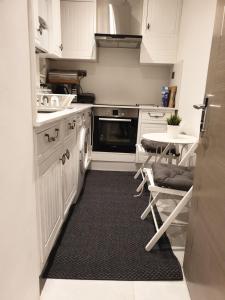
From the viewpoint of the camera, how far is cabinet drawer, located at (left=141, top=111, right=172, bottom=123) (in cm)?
298

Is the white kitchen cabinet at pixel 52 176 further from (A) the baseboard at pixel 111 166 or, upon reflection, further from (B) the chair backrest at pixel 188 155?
(A) the baseboard at pixel 111 166

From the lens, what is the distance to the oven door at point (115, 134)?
3.06m

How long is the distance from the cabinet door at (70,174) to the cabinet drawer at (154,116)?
4.13 ft

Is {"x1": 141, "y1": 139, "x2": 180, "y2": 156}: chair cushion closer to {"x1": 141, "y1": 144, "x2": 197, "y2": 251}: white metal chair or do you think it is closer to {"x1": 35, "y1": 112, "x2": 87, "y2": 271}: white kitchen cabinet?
{"x1": 141, "y1": 144, "x2": 197, "y2": 251}: white metal chair

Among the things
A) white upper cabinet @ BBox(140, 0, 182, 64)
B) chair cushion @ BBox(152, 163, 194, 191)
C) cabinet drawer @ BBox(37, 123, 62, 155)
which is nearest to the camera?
cabinet drawer @ BBox(37, 123, 62, 155)

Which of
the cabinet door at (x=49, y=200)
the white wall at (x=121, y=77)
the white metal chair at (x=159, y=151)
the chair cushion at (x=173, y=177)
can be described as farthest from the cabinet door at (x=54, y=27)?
the chair cushion at (x=173, y=177)

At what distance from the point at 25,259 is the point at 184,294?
90cm

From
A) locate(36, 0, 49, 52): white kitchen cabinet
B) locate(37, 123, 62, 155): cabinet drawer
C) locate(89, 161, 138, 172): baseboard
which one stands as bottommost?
locate(89, 161, 138, 172): baseboard

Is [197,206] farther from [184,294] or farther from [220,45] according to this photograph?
[220,45]

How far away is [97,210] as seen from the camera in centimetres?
211

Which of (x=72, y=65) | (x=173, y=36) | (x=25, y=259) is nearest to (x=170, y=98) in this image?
(x=173, y=36)

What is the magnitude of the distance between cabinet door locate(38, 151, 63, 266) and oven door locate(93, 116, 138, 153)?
1.65m

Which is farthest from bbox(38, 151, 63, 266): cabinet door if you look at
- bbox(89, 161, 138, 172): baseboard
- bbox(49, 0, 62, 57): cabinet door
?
bbox(89, 161, 138, 172): baseboard

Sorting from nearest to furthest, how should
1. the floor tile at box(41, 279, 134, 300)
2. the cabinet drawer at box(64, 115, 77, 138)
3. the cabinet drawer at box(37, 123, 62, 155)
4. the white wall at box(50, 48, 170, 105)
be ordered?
the cabinet drawer at box(37, 123, 62, 155) < the floor tile at box(41, 279, 134, 300) < the cabinet drawer at box(64, 115, 77, 138) < the white wall at box(50, 48, 170, 105)
